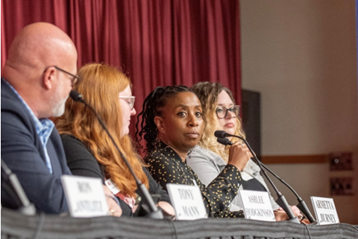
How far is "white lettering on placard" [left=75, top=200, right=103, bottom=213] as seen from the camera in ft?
3.47

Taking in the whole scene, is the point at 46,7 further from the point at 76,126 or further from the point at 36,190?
the point at 36,190

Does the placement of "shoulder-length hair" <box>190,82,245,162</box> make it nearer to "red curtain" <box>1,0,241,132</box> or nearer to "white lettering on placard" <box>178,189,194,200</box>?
"red curtain" <box>1,0,241,132</box>

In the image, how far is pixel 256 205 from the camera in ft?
5.35

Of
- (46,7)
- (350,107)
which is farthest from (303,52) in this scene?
(46,7)

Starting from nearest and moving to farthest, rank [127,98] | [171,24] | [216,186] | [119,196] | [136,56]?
1. [119,196]
2. [127,98]
3. [216,186]
4. [136,56]
5. [171,24]

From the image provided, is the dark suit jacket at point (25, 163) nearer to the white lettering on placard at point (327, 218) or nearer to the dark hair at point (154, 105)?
the white lettering on placard at point (327, 218)

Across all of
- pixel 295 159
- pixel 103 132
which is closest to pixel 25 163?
pixel 103 132

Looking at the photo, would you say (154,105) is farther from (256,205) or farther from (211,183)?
(256,205)

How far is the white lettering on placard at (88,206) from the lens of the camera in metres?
1.06

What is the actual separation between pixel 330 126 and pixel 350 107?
0.21 metres

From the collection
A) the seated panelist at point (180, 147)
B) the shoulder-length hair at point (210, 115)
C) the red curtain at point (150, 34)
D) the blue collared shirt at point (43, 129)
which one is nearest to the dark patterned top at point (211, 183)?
the seated panelist at point (180, 147)

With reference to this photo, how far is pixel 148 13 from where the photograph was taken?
371cm

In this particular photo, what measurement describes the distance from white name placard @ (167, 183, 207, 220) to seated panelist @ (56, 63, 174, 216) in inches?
8.6

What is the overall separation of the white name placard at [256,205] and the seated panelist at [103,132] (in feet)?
0.74
